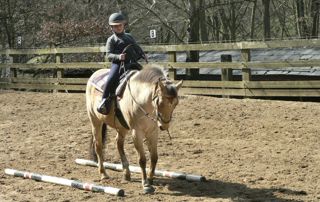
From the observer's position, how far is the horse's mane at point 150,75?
6.08m

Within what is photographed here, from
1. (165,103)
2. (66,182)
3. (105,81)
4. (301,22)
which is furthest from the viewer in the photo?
(301,22)

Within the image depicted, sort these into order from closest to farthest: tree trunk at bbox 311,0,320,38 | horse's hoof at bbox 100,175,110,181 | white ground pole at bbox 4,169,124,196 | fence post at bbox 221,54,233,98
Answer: white ground pole at bbox 4,169,124,196 → horse's hoof at bbox 100,175,110,181 → fence post at bbox 221,54,233,98 → tree trunk at bbox 311,0,320,38

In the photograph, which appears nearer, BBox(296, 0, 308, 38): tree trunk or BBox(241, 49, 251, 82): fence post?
BBox(241, 49, 251, 82): fence post

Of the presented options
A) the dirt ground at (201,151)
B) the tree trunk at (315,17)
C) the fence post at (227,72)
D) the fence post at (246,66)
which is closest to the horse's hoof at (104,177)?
the dirt ground at (201,151)

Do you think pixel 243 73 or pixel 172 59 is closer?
pixel 243 73

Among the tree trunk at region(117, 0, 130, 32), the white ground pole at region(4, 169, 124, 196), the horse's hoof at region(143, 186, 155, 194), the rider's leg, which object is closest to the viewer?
the white ground pole at region(4, 169, 124, 196)

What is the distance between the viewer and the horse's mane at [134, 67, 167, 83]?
6.08 metres

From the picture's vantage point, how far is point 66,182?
21.0 ft

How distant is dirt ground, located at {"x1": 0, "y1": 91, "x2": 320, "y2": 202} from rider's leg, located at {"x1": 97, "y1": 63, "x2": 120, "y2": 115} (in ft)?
Answer: 3.38

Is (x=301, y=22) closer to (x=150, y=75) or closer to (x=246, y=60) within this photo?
(x=246, y=60)

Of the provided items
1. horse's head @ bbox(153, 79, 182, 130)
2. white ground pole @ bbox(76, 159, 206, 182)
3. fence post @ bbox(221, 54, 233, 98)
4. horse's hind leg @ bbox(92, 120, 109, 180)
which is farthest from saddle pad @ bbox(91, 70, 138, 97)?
fence post @ bbox(221, 54, 233, 98)

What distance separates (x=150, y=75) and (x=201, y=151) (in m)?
2.53

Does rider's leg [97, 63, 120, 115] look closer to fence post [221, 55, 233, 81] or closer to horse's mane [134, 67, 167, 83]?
horse's mane [134, 67, 167, 83]

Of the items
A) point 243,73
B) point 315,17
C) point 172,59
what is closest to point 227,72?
point 243,73
